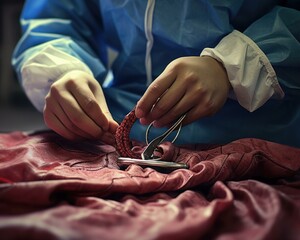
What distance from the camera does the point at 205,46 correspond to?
68cm

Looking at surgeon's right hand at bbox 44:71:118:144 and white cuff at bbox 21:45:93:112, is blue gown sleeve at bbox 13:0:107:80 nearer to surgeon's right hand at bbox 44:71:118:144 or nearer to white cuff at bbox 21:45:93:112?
white cuff at bbox 21:45:93:112

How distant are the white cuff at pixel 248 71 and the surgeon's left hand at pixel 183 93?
0.8 inches

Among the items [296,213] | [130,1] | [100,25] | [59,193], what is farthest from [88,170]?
[100,25]

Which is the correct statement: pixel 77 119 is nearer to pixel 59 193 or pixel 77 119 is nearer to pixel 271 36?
pixel 59 193

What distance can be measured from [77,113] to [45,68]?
183mm

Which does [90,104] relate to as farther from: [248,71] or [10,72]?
[10,72]

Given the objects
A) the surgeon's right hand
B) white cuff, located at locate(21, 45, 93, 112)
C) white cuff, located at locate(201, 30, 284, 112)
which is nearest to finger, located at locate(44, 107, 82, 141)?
the surgeon's right hand

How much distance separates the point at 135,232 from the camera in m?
0.35

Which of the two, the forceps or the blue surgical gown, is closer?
the forceps

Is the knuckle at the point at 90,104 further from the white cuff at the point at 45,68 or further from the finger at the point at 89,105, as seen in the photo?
the white cuff at the point at 45,68

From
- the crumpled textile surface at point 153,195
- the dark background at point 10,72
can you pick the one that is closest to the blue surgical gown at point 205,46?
the crumpled textile surface at point 153,195

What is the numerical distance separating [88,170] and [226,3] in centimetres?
34

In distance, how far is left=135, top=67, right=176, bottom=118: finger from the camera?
1.78ft

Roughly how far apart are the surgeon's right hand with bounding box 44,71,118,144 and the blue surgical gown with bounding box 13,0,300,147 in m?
0.13
